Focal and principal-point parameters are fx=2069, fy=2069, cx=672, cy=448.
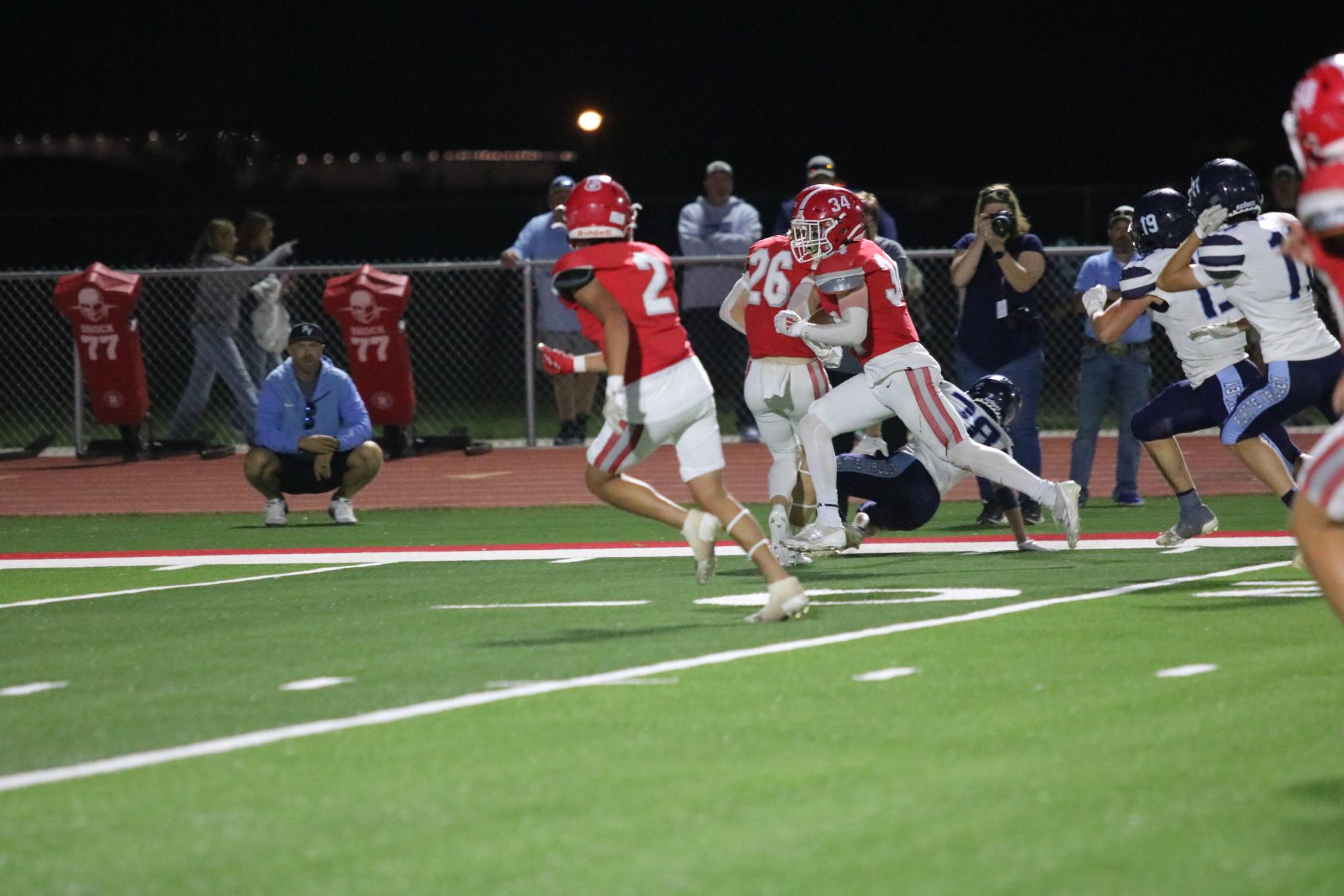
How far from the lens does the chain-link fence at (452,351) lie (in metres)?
19.5

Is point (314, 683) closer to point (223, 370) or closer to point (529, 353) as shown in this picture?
point (529, 353)

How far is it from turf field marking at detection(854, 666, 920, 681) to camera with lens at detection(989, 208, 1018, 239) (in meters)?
6.35

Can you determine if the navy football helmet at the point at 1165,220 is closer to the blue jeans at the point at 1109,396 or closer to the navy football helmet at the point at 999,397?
the navy football helmet at the point at 999,397

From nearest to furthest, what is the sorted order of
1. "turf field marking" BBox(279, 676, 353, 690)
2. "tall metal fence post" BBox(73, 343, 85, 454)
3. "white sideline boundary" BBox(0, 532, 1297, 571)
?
"turf field marking" BBox(279, 676, 353, 690) < "white sideline boundary" BBox(0, 532, 1297, 571) < "tall metal fence post" BBox(73, 343, 85, 454)

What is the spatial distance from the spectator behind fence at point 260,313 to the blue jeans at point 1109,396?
7.78 meters

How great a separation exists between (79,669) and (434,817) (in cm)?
309

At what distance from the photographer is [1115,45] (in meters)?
30.8

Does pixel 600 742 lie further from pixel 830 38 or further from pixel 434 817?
pixel 830 38

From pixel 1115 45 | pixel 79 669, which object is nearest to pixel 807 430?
pixel 79 669

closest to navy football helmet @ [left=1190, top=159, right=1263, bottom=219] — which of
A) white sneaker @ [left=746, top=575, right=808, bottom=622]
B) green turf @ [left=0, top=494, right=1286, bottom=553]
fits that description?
white sneaker @ [left=746, top=575, right=808, bottom=622]

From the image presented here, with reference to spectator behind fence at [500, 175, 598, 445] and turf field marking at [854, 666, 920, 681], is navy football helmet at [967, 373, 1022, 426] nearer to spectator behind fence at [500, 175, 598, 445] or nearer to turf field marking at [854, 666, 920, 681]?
turf field marking at [854, 666, 920, 681]

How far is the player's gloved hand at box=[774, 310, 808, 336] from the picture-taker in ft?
34.1

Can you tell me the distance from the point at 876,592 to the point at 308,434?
5888 millimetres

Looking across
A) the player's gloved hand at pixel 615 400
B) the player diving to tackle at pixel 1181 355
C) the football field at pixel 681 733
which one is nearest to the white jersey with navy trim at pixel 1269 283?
the player diving to tackle at pixel 1181 355
